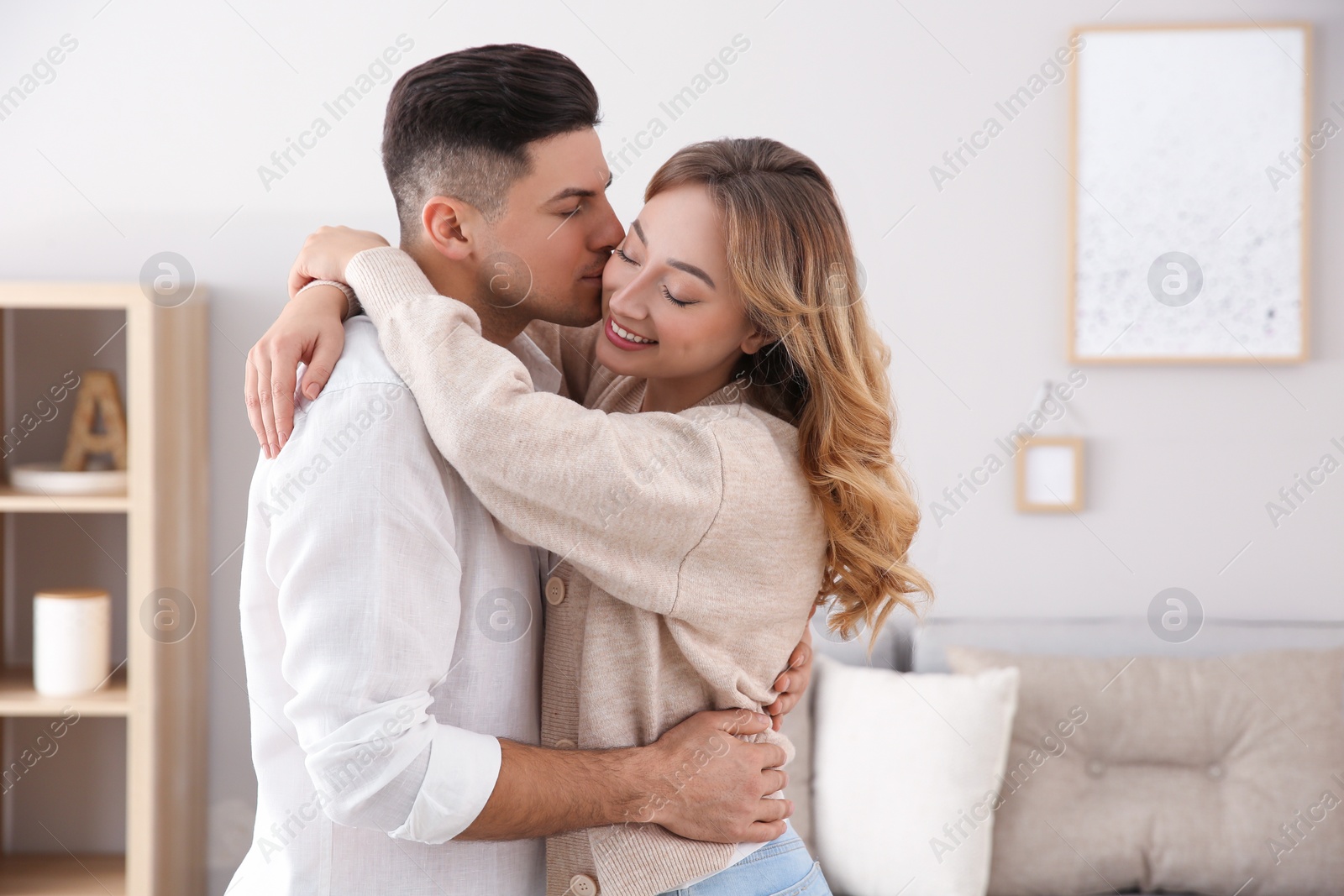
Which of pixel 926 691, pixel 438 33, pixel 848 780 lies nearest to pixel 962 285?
pixel 926 691

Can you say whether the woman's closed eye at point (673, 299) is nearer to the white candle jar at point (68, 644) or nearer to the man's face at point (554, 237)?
the man's face at point (554, 237)

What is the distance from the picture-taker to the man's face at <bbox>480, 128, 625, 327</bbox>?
1.13 m

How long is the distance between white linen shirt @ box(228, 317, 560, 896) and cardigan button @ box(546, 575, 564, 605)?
0.03 metres

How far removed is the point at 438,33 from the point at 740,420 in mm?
1924

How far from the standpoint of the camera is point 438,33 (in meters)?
2.59

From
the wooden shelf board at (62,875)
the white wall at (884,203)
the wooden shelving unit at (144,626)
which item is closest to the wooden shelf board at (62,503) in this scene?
the wooden shelving unit at (144,626)

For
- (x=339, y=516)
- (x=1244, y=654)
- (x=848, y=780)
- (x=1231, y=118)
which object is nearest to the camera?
(x=339, y=516)

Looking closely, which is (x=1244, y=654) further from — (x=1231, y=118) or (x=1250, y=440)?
(x=1231, y=118)

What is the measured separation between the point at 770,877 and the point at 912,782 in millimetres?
1121

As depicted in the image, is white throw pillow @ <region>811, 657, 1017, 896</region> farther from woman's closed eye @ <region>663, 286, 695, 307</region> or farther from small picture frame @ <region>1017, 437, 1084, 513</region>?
woman's closed eye @ <region>663, 286, 695, 307</region>

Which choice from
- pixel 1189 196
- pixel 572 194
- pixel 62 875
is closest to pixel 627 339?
pixel 572 194

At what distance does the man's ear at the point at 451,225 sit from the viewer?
112 cm

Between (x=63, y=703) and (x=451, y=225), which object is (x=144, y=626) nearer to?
(x=63, y=703)

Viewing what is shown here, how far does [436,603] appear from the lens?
0.93 metres
